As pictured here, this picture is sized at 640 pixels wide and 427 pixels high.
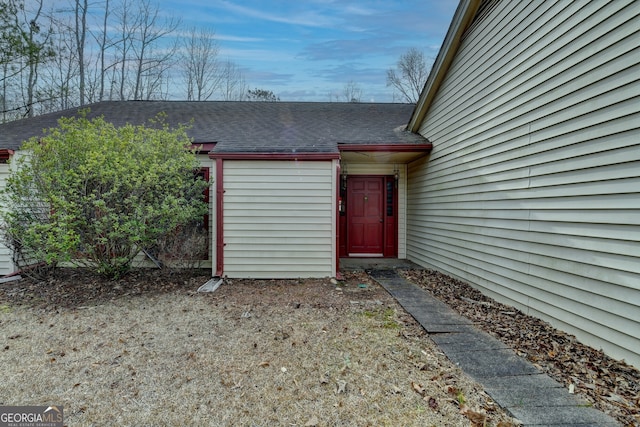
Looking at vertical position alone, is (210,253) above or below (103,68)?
below

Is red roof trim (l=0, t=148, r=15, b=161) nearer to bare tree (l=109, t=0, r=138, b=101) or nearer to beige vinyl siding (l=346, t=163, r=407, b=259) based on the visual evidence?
beige vinyl siding (l=346, t=163, r=407, b=259)

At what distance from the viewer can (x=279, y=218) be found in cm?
555

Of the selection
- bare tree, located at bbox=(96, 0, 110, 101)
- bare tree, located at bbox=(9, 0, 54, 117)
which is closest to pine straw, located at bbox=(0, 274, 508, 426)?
bare tree, located at bbox=(9, 0, 54, 117)

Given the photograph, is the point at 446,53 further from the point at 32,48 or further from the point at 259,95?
the point at 259,95

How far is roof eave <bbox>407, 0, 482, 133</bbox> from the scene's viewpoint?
5.07 m

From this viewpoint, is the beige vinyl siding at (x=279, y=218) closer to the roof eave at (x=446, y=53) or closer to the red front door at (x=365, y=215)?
the red front door at (x=365, y=215)

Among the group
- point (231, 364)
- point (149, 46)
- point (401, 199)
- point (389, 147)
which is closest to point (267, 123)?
point (389, 147)

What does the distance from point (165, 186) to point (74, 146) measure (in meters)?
1.43

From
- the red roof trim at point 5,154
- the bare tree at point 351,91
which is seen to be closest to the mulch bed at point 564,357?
the red roof trim at point 5,154

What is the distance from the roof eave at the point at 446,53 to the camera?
5.07 metres

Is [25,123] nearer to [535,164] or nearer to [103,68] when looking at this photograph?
[103,68]

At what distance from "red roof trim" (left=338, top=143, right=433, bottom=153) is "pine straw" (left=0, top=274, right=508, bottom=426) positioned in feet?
10.7

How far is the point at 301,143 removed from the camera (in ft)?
19.5

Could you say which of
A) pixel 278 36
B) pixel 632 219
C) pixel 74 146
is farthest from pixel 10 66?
pixel 632 219
